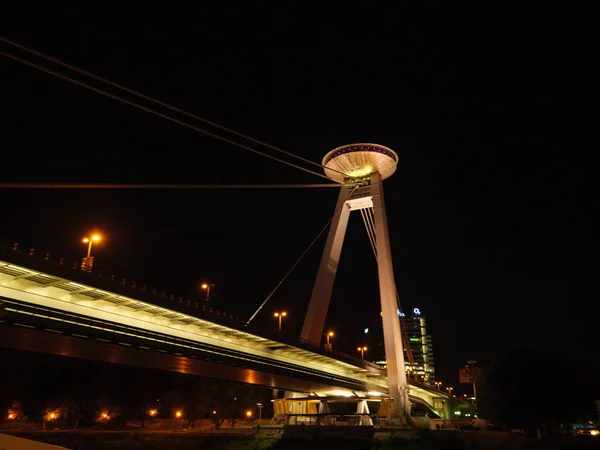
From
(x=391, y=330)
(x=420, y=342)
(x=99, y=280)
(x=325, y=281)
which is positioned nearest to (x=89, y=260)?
(x=99, y=280)

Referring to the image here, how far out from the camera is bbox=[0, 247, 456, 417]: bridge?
16797mm

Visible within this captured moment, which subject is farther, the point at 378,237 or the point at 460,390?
the point at 460,390

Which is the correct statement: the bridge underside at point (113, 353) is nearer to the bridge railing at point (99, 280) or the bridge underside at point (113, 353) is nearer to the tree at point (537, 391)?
the bridge railing at point (99, 280)

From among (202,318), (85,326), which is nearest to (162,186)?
(202,318)

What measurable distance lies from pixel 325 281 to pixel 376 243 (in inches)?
253

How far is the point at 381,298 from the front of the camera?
43219 millimetres

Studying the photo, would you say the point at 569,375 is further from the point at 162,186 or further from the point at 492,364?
the point at 162,186

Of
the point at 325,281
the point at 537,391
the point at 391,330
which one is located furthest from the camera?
the point at 325,281

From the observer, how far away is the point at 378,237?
150 feet

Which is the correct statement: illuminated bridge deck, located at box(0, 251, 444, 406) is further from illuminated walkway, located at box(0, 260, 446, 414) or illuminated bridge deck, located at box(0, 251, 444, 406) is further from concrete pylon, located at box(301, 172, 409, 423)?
concrete pylon, located at box(301, 172, 409, 423)

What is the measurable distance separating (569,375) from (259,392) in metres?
37.2

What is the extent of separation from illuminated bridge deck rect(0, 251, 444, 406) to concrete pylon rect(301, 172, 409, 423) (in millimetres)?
6493

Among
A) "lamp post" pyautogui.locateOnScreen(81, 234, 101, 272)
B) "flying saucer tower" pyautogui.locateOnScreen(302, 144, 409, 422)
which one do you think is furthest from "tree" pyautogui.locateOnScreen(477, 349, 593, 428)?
"lamp post" pyautogui.locateOnScreen(81, 234, 101, 272)

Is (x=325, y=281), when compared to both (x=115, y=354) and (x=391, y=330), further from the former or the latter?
(x=115, y=354)
